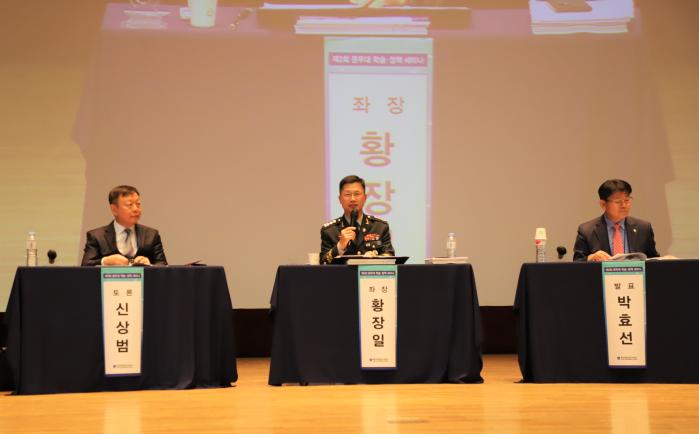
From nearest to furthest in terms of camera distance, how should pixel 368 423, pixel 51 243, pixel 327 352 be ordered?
pixel 368 423 < pixel 327 352 < pixel 51 243

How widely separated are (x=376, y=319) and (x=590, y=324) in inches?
42.3

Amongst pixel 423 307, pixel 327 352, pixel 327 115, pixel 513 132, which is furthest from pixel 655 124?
pixel 327 352

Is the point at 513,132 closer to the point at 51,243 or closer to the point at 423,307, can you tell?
the point at 423,307

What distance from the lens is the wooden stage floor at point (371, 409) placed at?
3.48m

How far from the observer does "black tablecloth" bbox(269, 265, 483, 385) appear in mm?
4773

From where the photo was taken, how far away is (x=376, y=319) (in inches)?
187

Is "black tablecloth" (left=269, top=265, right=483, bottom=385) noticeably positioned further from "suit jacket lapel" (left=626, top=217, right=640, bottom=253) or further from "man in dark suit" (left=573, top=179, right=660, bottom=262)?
"suit jacket lapel" (left=626, top=217, right=640, bottom=253)

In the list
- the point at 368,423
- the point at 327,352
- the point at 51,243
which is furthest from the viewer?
the point at 51,243

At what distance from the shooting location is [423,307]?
480 centimetres

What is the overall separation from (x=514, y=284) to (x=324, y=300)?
250 cm

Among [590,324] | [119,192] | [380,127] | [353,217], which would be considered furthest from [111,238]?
[590,324]

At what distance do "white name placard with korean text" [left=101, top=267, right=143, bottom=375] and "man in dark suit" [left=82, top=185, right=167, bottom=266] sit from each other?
0.43 m

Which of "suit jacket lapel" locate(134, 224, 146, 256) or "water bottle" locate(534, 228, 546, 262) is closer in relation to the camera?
"water bottle" locate(534, 228, 546, 262)

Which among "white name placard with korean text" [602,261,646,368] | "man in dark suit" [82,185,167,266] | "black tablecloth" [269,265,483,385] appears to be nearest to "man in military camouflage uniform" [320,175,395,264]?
"black tablecloth" [269,265,483,385]
